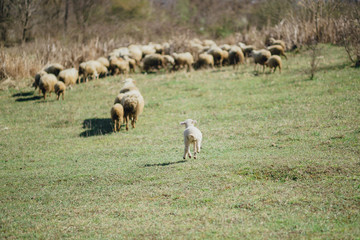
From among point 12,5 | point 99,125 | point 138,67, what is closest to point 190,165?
point 99,125

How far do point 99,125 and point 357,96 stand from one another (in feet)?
27.1

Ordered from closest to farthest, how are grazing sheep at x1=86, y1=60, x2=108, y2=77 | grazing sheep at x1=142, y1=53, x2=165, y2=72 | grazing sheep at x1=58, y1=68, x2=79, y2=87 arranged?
grazing sheep at x1=58, y1=68, x2=79, y2=87 → grazing sheep at x1=86, y1=60, x2=108, y2=77 → grazing sheep at x1=142, y1=53, x2=165, y2=72

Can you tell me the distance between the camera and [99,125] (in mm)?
11695

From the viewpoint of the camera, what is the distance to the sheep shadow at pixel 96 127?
11.0 m

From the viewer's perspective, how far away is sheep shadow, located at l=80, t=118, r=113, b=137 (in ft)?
36.0

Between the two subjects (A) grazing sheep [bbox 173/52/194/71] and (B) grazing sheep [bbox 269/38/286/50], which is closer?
(A) grazing sheep [bbox 173/52/194/71]

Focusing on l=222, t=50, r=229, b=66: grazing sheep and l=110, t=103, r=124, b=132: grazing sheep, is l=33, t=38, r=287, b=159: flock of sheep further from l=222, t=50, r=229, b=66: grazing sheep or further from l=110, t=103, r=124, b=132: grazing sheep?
l=110, t=103, r=124, b=132: grazing sheep

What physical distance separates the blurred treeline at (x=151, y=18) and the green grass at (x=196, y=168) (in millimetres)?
11985

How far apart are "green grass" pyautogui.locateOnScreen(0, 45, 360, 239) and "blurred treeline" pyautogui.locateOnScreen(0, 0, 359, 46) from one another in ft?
39.3

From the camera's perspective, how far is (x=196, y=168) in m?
7.03

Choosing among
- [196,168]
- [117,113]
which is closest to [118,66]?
[117,113]

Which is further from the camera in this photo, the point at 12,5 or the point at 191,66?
the point at 12,5

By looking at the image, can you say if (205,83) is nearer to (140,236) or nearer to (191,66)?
(191,66)

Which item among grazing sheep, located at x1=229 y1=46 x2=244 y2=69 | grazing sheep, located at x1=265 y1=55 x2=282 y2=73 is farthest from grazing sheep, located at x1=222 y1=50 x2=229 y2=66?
grazing sheep, located at x1=265 y1=55 x2=282 y2=73
